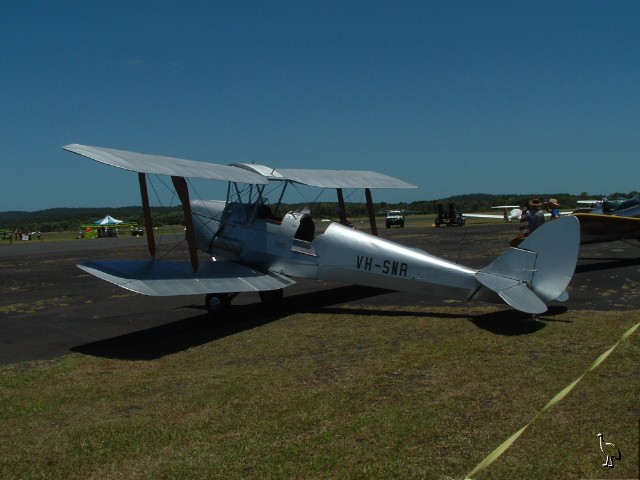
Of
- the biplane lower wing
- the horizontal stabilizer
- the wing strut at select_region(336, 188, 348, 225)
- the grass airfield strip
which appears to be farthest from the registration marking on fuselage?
the wing strut at select_region(336, 188, 348, 225)

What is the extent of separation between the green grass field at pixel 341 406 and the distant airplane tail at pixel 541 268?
1.34 ft

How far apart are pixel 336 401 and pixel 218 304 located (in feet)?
18.7

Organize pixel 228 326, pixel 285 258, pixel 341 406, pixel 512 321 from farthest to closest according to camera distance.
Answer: pixel 285 258
pixel 228 326
pixel 512 321
pixel 341 406

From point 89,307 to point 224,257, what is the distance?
321cm

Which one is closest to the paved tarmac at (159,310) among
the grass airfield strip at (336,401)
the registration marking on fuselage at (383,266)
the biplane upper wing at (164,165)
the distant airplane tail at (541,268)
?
the grass airfield strip at (336,401)

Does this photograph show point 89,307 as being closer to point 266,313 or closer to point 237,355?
point 266,313

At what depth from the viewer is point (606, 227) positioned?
1614cm

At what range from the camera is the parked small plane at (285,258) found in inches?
338

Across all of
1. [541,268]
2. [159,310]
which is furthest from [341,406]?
[159,310]

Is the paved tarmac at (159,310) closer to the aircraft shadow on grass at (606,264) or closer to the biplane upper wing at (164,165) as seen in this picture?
the aircraft shadow on grass at (606,264)

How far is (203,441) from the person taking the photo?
500 centimetres

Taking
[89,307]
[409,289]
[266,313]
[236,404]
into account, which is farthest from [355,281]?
[89,307]

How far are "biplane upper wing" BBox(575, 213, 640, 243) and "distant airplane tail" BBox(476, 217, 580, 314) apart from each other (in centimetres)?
723

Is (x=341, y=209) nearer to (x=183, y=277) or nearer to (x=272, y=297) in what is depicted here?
(x=272, y=297)
